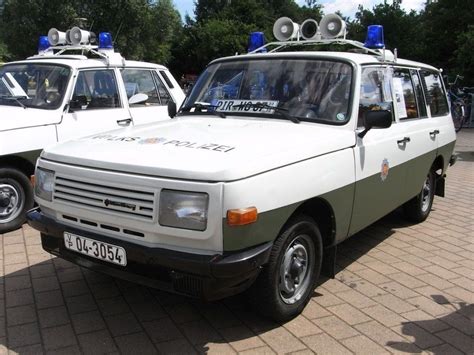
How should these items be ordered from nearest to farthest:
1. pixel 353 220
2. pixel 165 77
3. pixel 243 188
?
pixel 243 188 < pixel 353 220 < pixel 165 77

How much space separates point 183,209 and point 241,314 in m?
1.26

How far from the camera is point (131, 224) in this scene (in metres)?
3.09

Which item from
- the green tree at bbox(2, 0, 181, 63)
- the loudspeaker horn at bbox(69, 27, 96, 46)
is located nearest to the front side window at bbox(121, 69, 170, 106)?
the loudspeaker horn at bbox(69, 27, 96, 46)

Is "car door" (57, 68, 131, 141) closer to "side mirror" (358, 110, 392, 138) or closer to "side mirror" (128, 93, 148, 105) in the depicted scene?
"side mirror" (128, 93, 148, 105)

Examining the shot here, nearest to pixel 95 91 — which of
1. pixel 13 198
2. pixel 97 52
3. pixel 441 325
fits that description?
pixel 97 52

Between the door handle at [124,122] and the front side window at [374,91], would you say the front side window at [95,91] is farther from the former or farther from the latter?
the front side window at [374,91]

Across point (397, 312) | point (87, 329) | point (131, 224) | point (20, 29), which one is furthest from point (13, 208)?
point (20, 29)

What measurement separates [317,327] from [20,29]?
2955 cm

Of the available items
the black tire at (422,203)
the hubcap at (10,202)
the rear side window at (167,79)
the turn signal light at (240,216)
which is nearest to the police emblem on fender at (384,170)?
the black tire at (422,203)

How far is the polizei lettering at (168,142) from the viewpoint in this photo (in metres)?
3.26

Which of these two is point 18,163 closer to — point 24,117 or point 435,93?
point 24,117

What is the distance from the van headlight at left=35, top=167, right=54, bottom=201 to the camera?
3.53 metres

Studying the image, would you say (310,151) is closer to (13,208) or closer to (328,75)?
(328,75)

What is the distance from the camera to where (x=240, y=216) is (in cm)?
288
